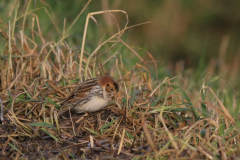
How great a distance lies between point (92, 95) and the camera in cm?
480

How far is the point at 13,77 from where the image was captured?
205 inches

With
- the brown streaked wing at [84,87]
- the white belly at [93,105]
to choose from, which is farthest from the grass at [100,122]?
the brown streaked wing at [84,87]

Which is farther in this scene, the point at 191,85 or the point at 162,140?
the point at 191,85

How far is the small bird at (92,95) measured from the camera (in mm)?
4641

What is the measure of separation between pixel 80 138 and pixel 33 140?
49cm

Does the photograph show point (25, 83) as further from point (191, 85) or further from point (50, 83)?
point (191, 85)

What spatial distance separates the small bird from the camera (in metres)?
4.64

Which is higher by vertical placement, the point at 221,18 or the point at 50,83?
the point at 50,83

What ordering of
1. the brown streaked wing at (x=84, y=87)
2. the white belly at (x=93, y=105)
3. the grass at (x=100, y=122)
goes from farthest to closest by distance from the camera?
the brown streaked wing at (x=84, y=87) < the white belly at (x=93, y=105) < the grass at (x=100, y=122)

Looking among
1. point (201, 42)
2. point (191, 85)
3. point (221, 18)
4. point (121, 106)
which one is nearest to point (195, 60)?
point (201, 42)

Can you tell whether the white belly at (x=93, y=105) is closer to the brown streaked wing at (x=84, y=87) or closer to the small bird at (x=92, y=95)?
the small bird at (x=92, y=95)

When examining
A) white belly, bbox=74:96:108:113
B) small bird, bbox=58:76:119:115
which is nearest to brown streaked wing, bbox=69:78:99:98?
small bird, bbox=58:76:119:115

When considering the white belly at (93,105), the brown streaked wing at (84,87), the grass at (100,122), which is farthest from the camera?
the brown streaked wing at (84,87)

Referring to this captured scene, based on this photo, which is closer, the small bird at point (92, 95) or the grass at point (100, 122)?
the grass at point (100, 122)
